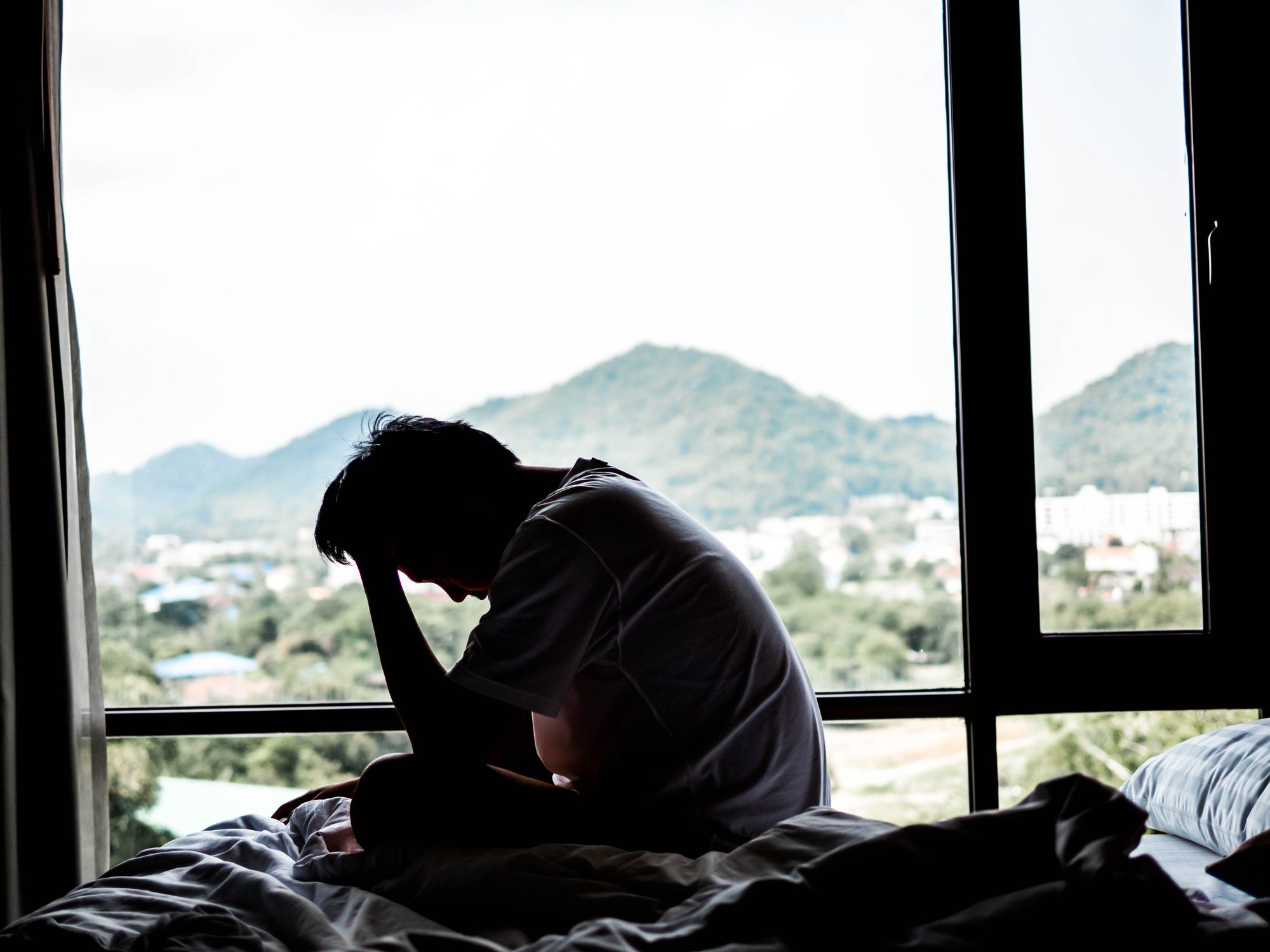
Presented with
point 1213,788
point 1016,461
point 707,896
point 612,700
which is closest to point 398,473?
point 612,700

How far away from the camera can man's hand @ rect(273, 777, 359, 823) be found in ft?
4.74

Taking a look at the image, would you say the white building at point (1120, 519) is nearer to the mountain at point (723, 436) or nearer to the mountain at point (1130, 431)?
the mountain at point (1130, 431)

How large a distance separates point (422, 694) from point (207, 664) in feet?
3.48

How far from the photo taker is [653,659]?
1.15m

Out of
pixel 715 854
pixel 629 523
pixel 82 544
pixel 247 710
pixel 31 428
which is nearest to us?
pixel 715 854

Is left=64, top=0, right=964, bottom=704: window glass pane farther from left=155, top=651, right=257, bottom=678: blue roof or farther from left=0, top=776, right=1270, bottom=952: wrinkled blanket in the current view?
left=0, top=776, right=1270, bottom=952: wrinkled blanket

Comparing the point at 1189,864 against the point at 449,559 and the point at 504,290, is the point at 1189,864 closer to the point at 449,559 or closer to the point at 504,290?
the point at 449,559

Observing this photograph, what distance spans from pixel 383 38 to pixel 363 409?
790mm

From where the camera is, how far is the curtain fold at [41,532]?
1681 millimetres

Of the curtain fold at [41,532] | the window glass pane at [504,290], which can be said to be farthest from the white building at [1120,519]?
the curtain fold at [41,532]

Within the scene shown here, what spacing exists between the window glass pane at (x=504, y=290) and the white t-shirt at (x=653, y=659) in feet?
2.90

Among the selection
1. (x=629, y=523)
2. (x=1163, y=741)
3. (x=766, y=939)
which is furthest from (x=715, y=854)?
(x=1163, y=741)

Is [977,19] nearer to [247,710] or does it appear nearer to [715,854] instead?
[715,854]

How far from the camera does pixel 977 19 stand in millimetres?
2018
